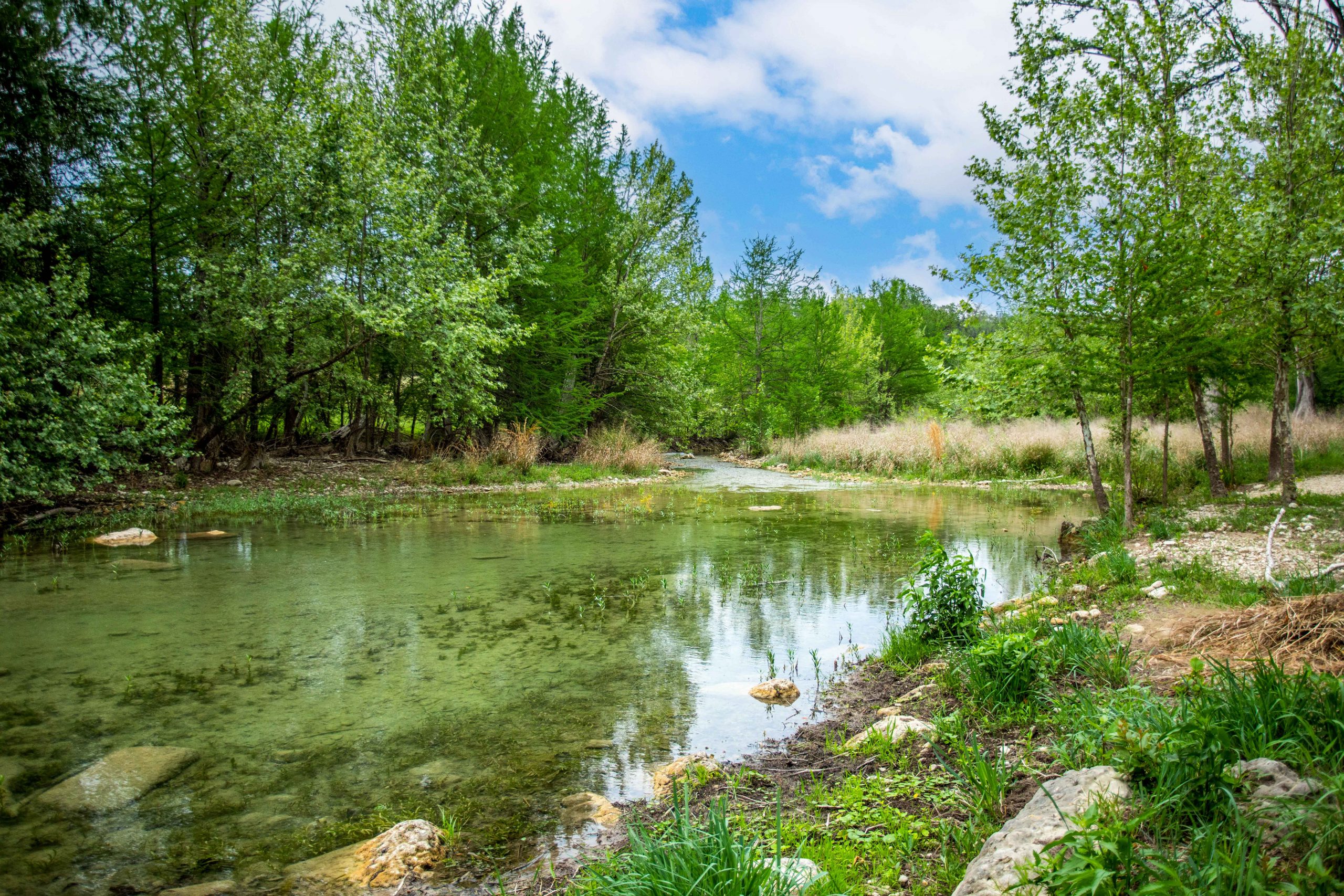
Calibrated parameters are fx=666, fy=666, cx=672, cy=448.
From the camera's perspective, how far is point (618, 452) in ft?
71.7

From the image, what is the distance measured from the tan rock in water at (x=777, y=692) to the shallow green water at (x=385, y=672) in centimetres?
10

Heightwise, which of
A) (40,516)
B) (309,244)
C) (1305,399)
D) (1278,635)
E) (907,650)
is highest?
(309,244)

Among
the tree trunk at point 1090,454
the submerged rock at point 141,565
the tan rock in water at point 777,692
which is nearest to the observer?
the tan rock in water at point 777,692

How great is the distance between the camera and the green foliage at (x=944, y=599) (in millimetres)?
5043

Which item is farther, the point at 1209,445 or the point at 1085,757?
the point at 1209,445

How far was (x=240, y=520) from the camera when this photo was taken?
11391 millimetres

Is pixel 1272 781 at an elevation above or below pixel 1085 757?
above

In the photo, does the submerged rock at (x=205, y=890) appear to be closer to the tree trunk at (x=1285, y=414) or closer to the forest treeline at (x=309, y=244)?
the forest treeline at (x=309, y=244)

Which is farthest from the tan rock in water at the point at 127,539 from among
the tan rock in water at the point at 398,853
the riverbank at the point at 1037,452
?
the riverbank at the point at 1037,452

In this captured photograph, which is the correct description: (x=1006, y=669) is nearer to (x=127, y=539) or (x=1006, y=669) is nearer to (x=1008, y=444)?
(x=127, y=539)

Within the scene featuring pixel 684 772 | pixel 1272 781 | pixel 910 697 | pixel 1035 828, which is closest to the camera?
pixel 1272 781

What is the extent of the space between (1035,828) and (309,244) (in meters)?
16.3

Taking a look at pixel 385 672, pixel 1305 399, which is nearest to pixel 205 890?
pixel 385 672

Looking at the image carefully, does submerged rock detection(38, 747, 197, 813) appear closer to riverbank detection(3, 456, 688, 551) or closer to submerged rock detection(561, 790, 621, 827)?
submerged rock detection(561, 790, 621, 827)
